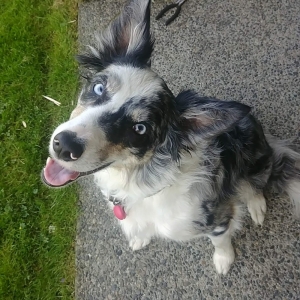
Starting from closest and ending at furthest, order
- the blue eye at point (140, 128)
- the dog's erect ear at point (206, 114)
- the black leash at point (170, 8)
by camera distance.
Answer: the dog's erect ear at point (206, 114)
the blue eye at point (140, 128)
the black leash at point (170, 8)

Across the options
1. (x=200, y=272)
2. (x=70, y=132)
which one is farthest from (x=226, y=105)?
(x=200, y=272)

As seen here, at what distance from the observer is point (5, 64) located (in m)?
4.26

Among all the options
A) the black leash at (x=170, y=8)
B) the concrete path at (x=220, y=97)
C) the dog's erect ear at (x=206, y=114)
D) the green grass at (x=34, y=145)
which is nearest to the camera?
the dog's erect ear at (x=206, y=114)

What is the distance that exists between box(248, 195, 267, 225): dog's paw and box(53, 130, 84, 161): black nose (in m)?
1.56

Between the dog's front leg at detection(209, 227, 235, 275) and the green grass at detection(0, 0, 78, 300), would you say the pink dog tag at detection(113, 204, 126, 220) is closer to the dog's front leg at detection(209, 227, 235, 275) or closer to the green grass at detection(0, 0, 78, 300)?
the dog's front leg at detection(209, 227, 235, 275)

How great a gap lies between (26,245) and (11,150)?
86 cm

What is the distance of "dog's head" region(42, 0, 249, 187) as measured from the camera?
2.14 meters

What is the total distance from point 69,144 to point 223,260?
1.56 m

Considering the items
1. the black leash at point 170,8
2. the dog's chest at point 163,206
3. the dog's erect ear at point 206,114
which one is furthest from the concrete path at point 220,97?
the dog's erect ear at point 206,114

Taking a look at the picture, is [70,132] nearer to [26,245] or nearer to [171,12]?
[26,245]

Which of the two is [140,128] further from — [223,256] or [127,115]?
[223,256]

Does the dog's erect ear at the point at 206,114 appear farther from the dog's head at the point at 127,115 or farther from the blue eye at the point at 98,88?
the blue eye at the point at 98,88

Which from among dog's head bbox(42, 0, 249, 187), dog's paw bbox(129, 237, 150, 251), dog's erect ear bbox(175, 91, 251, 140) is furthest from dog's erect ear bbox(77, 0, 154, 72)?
dog's paw bbox(129, 237, 150, 251)

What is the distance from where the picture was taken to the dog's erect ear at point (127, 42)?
7.75ft
